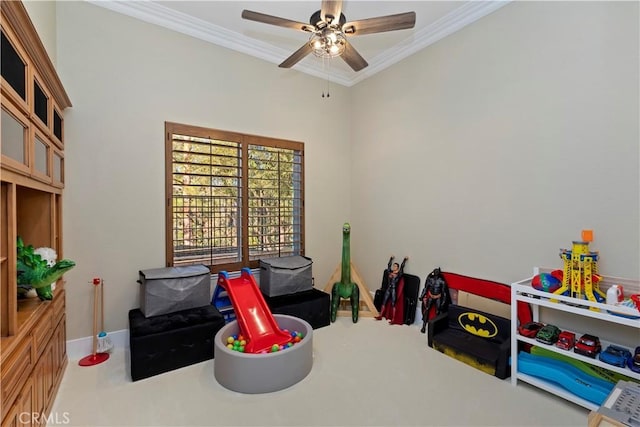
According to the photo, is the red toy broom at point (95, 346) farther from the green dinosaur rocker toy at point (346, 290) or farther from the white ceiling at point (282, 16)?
the white ceiling at point (282, 16)

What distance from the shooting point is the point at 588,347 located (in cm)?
197

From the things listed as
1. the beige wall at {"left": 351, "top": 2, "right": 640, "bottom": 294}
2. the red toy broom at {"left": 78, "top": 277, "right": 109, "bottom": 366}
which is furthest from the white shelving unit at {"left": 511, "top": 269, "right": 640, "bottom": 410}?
the red toy broom at {"left": 78, "top": 277, "right": 109, "bottom": 366}

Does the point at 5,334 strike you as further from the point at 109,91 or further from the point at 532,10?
the point at 532,10

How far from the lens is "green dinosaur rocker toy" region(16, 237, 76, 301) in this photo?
1760mm

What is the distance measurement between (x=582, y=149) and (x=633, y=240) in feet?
2.36

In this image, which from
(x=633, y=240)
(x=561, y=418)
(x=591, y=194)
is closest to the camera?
(x=561, y=418)

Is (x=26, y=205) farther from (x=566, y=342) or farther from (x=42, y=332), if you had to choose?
(x=566, y=342)

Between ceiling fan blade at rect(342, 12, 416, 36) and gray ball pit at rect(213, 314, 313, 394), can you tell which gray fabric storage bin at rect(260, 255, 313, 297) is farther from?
ceiling fan blade at rect(342, 12, 416, 36)

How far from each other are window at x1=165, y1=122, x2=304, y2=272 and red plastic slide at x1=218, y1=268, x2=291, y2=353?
0.60 metres

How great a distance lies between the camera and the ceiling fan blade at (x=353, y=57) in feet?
8.10

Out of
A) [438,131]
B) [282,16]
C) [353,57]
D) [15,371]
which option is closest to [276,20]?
[353,57]

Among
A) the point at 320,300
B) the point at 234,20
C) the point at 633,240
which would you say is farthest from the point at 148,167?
the point at 633,240

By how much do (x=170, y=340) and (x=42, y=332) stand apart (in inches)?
33.3

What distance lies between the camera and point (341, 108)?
14.4 ft
